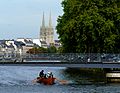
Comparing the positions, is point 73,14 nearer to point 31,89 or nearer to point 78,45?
point 78,45

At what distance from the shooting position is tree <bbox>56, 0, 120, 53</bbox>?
72438 mm

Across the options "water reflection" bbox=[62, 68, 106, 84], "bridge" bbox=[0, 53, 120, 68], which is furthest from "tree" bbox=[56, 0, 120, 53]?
"bridge" bbox=[0, 53, 120, 68]

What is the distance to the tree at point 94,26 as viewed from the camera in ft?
238

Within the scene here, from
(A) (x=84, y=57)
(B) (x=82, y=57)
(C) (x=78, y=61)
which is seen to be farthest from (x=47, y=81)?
(A) (x=84, y=57)

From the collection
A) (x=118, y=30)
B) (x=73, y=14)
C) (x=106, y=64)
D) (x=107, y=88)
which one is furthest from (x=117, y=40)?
(x=107, y=88)

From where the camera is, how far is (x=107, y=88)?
5481cm

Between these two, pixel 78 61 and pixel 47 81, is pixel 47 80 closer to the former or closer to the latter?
pixel 47 81

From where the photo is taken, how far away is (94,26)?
72.8 meters

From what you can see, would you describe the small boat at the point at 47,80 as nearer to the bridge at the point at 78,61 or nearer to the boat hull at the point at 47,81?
the boat hull at the point at 47,81

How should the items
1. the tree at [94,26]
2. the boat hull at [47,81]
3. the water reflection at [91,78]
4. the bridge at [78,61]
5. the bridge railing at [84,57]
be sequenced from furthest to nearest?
1. the tree at [94,26]
2. the water reflection at [91,78]
3. the boat hull at [47,81]
4. the bridge railing at [84,57]
5. the bridge at [78,61]

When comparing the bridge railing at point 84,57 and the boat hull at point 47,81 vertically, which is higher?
the bridge railing at point 84,57

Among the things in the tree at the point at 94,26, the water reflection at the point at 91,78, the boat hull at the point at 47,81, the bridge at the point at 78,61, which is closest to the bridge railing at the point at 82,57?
the bridge at the point at 78,61

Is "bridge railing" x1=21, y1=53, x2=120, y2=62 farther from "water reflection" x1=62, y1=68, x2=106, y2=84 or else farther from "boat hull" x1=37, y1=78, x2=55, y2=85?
"water reflection" x1=62, y1=68, x2=106, y2=84

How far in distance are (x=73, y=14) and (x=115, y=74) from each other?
1761 centimetres
